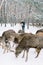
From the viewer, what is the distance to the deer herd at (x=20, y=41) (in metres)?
1.91

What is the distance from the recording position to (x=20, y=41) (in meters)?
2.00

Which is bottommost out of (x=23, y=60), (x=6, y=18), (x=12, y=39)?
(x=23, y=60)

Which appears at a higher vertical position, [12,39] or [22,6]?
[22,6]

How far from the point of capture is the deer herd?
1.91 m

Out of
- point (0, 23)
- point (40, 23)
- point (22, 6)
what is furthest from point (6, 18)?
point (40, 23)

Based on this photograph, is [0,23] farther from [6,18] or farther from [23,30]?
[23,30]

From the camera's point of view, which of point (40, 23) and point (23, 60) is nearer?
Answer: point (23, 60)

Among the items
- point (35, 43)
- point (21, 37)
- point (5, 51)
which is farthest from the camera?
point (5, 51)

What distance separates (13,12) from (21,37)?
1.77 ft

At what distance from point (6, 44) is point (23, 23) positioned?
15.7 inches

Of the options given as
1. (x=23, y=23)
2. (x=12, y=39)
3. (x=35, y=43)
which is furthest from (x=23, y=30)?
(x=35, y=43)

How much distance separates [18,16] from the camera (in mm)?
2457

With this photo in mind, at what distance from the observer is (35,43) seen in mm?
1899

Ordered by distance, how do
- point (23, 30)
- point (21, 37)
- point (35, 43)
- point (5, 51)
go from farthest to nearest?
point (23, 30)
point (5, 51)
point (21, 37)
point (35, 43)
